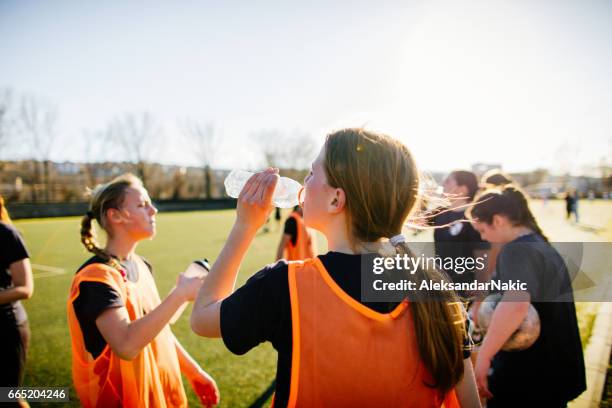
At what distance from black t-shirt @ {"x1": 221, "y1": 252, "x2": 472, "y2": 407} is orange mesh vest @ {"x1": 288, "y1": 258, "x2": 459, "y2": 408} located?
29 millimetres

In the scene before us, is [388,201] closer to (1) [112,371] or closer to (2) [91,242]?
(1) [112,371]

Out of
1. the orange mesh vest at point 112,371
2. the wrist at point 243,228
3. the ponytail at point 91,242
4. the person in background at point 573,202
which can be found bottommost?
the person in background at point 573,202

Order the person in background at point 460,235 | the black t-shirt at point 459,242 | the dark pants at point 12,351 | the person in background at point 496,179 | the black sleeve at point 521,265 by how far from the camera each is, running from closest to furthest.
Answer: the black sleeve at point 521,265
the dark pants at point 12,351
the person in background at point 496,179
the person in background at point 460,235
the black t-shirt at point 459,242

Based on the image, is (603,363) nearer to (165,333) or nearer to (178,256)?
(165,333)

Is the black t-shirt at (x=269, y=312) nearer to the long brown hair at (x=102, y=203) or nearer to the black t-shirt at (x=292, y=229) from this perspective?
the long brown hair at (x=102, y=203)

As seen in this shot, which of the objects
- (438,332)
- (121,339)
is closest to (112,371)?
(121,339)

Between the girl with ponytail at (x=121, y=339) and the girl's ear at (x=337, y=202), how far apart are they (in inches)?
39.8

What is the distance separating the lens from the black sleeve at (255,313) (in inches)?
44.8

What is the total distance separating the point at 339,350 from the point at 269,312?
0.26 metres

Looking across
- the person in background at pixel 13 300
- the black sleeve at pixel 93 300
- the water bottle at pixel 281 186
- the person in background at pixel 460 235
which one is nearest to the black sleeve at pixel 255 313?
the water bottle at pixel 281 186

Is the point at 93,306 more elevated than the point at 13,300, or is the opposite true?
the point at 93,306

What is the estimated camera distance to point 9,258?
3.01 meters

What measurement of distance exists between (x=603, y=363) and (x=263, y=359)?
14.7 feet

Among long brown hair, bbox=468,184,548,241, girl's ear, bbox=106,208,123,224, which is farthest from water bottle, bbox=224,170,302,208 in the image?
long brown hair, bbox=468,184,548,241
